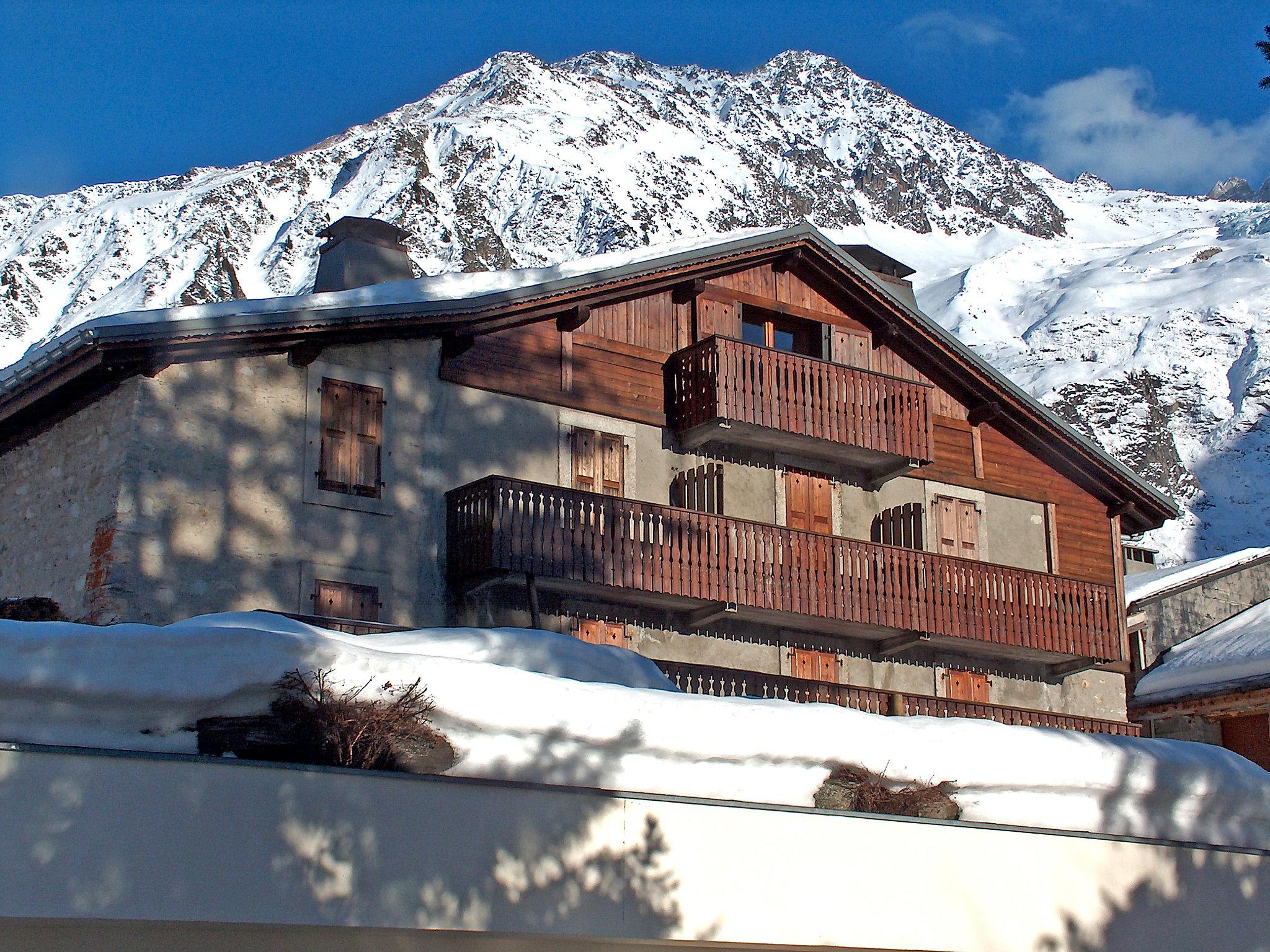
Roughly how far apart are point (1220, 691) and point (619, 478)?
10.8 metres

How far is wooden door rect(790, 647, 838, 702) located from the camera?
73.9 ft

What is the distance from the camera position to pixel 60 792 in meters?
8.19

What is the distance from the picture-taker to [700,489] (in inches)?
893

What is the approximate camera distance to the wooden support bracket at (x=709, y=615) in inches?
835

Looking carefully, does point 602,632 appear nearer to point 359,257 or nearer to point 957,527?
point 957,527

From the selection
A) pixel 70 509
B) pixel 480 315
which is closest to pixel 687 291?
pixel 480 315

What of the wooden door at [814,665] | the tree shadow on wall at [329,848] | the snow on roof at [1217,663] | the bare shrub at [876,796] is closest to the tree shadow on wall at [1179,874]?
the bare shrub at [876,796]

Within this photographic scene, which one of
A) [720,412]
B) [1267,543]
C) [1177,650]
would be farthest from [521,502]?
[1267,543]

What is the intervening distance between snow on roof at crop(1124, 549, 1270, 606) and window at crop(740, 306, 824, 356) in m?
8.02

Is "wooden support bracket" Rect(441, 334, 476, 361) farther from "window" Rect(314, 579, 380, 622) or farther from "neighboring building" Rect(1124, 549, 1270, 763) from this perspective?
"neighboring building" Rect(1124, 549, 1270, 763)

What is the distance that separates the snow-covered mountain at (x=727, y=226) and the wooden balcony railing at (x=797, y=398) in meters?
71.3

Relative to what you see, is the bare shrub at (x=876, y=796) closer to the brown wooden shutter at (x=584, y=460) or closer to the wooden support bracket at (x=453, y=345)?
the brown wooden shutter at (x=584, y=460)

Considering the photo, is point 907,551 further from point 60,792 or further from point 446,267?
point 446,267

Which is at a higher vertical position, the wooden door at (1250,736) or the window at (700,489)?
the window at (700,489)
